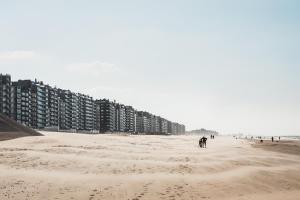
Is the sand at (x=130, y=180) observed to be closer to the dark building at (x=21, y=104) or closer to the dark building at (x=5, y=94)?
the dark building at (x=5, y=94)

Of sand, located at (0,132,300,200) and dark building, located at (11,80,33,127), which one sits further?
dark building, located at (11,80,33,127)

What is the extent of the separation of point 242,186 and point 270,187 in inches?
78.4

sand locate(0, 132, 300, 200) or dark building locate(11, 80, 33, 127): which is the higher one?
dark building locate(11, 80, 33, 127)

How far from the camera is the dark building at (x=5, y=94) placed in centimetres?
16875

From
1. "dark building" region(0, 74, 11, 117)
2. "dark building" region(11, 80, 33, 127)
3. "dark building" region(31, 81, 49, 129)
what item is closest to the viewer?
"dark building" region(0, 74, 11, 117)

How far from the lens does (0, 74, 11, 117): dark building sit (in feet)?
554

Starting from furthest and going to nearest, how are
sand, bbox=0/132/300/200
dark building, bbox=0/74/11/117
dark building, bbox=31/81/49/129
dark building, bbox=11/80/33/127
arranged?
dark building, bbox=31/81/49/129
dark building, bbox=11/80/33/127
dark building, bbox=0/74/11/117
sand, bbox=0/132/300/200

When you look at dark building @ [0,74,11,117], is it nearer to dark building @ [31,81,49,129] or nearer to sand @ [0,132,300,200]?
dark building @ [31,81,49,129]

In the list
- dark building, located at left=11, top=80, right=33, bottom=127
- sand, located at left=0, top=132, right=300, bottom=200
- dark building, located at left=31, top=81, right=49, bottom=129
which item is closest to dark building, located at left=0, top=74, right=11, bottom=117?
dark building, located at left=11, top=80, right=33, bottom=127

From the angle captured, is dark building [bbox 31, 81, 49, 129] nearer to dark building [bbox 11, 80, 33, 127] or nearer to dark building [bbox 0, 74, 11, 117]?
dark building [bbox 11, 80, 33, 127]

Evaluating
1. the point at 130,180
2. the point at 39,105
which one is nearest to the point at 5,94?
the point at 39,105

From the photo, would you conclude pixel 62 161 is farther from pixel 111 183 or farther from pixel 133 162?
pixel 111 183

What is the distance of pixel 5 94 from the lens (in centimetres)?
17150

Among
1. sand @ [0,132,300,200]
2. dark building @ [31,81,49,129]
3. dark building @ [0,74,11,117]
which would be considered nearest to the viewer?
sand @ [0,132,300,200]
